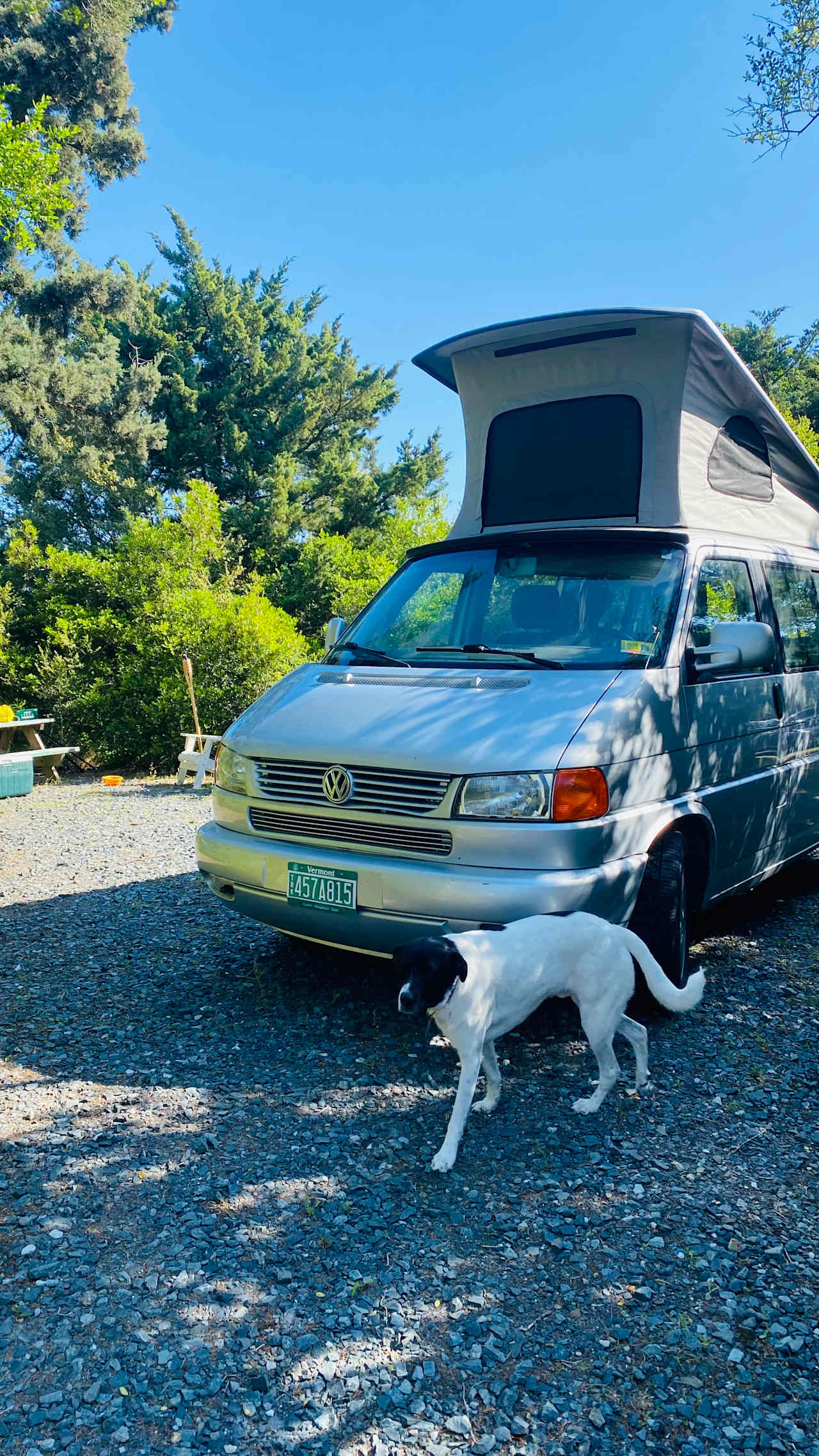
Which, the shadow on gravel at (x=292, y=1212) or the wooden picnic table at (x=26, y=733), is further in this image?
the wooden picnic table at (x=26, y=733)

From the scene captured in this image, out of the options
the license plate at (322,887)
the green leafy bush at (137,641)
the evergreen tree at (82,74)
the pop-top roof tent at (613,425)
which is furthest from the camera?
the evergreen tree at (82,74)

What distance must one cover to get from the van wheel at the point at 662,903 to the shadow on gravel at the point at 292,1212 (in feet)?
1.35

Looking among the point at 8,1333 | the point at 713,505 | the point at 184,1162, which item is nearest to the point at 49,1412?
the point at 8,1333

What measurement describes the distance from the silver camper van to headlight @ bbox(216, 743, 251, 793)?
0.6 inches

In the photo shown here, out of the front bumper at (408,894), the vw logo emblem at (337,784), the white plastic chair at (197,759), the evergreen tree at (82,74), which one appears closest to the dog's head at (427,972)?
the front bumper at (408,894)

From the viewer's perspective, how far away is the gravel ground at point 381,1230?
84.4 inches

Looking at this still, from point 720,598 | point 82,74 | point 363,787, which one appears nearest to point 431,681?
point 363,787

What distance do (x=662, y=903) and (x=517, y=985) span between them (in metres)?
1.08

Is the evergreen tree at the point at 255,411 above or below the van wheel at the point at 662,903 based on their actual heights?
above

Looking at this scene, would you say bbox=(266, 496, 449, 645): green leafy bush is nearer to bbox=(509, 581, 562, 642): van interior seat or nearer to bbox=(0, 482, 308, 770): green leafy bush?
bbox=(0, 482, 308, 770): green leafy bush

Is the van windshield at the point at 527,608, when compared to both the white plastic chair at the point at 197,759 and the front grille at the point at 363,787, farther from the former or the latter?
the white plastic chair at the point at 197,759

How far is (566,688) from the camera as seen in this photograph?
3871mm

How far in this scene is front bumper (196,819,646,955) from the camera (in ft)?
11.4

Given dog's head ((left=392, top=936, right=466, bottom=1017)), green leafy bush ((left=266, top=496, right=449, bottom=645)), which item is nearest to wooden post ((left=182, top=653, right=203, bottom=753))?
green leafy bush ((left=266, top=496, right=449, bottom=645))
